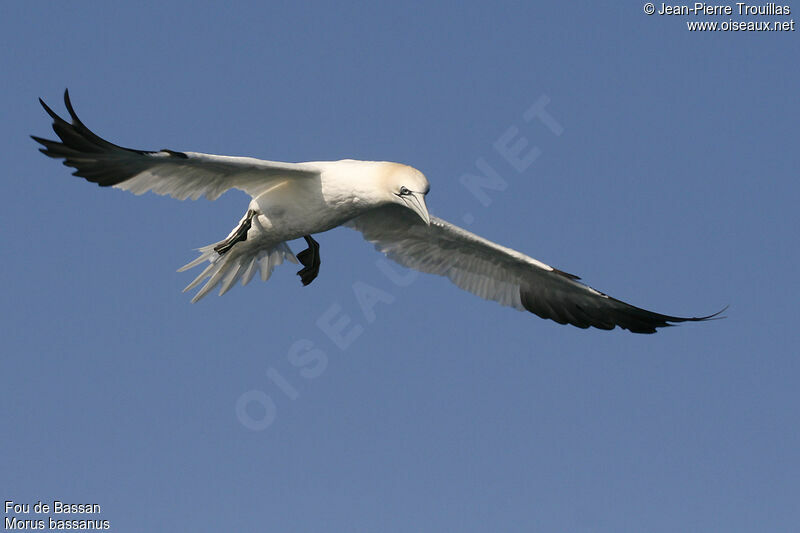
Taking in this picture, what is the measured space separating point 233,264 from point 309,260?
3.07ft

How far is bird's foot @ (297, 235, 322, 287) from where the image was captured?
45.2 ft

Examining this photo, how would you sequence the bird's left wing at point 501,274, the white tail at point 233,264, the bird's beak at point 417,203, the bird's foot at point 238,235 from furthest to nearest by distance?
1. the bird's left wing at point 501,274
2. the white tail at point 233,264
3. the bird's foot at point 238,235
4. the bird's beak at point 417,203

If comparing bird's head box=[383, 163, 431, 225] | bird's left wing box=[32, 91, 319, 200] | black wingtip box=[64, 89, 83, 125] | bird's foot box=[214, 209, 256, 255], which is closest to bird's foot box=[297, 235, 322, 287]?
bird's foot box=[214, 209, 256, 255]

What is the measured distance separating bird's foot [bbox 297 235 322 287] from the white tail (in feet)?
0.71

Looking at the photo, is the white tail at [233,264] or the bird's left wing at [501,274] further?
the bird's left wing at [501,274]

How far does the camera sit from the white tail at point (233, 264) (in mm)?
13148

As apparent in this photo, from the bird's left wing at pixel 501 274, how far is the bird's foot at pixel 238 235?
1.61 m

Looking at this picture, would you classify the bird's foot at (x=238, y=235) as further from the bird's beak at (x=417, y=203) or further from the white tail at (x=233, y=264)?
the bird's beak at (x=417, y=203)

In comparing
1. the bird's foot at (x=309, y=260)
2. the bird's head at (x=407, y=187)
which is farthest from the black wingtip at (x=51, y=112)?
the bird's foot at (x=309, y=260)

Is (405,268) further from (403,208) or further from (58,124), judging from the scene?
(58,124)

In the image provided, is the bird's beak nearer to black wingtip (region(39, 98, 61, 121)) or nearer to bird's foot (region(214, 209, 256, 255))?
bird's foot (region(214, 209, 256, 255))

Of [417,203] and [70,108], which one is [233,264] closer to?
[417,203]

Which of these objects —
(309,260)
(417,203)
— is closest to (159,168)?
(417,203)

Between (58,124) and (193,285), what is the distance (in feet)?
9.85
